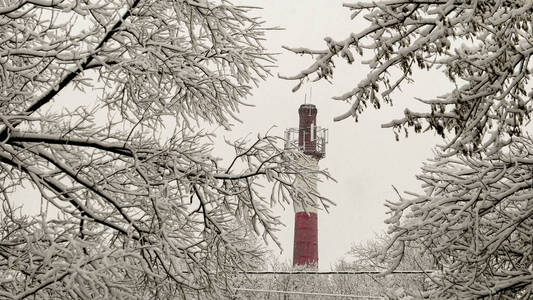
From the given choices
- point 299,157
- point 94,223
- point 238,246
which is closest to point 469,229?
point 299,157

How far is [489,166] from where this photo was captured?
21.8ft

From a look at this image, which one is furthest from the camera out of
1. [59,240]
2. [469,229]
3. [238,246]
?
[238,246]

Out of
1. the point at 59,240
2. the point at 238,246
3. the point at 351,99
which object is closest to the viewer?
the point at 351,99

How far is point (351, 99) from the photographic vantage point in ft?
15.3

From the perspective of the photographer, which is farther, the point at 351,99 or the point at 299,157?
the point at 299,157

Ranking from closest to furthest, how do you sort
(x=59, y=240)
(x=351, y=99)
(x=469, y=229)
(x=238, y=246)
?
1. (x=351, y=99)
2. (x=59, y=240)
3. (x=469, y=229)
4. (x=238, y=246)

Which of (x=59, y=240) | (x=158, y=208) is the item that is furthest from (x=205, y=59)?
(x=59, y=240)

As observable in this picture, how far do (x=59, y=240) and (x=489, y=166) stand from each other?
161 inches

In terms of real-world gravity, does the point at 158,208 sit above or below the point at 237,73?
below

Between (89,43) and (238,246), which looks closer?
(89,43)

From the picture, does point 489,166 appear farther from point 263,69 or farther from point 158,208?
point 158,208

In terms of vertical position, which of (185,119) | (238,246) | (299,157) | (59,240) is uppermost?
(185,119)

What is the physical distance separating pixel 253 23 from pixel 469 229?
2.78 meters

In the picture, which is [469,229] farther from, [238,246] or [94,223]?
[94,223]
